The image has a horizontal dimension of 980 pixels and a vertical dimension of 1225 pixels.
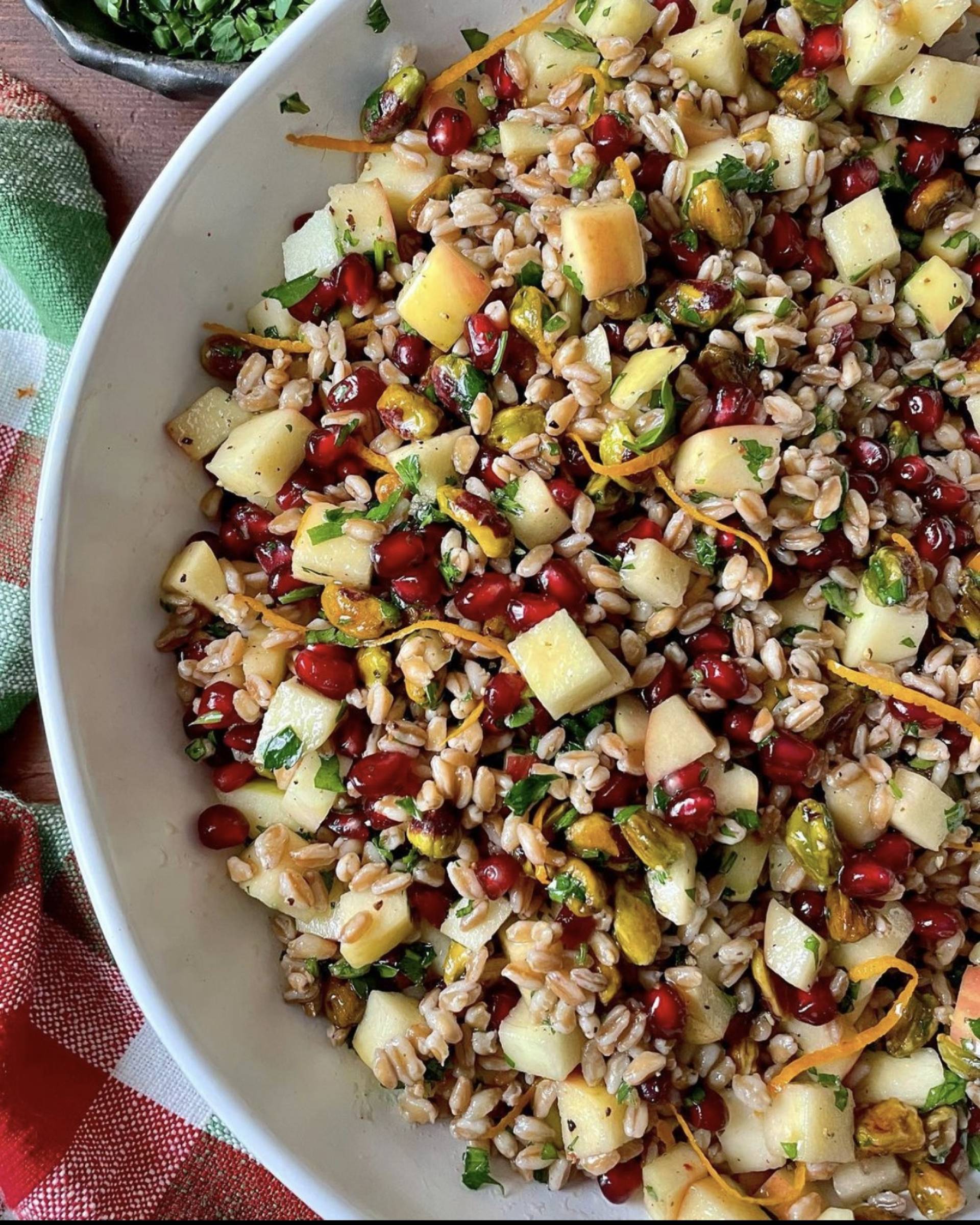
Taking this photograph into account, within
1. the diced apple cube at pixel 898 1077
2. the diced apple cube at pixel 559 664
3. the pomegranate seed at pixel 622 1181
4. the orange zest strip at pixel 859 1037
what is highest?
the diced apple cube at pixel 559 664

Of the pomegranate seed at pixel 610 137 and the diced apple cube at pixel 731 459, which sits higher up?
the pomegranate seed at pixel 610 137

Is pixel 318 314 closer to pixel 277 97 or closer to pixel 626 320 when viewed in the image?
pixel 277 97

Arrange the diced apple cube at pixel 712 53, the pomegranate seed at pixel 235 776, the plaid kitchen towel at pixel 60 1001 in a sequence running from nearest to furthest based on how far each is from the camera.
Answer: the diced apple cube at pixel 712 53 < the pomegranate seed at pixel 235 776 < the plaid kitchen towel at pixel 60 1001

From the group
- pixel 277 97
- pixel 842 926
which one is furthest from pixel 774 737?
pixel 277 97

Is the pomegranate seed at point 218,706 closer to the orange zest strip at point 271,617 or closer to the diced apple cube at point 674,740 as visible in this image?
the orange zest strip at point 271,617

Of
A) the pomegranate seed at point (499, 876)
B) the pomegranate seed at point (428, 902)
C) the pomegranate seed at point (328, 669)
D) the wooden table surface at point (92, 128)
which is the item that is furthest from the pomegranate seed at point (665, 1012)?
the wooden table surface at point (92, 128)

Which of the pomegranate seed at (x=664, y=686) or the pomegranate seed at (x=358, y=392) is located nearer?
the pomegranate seed at (x=664, y=686)
